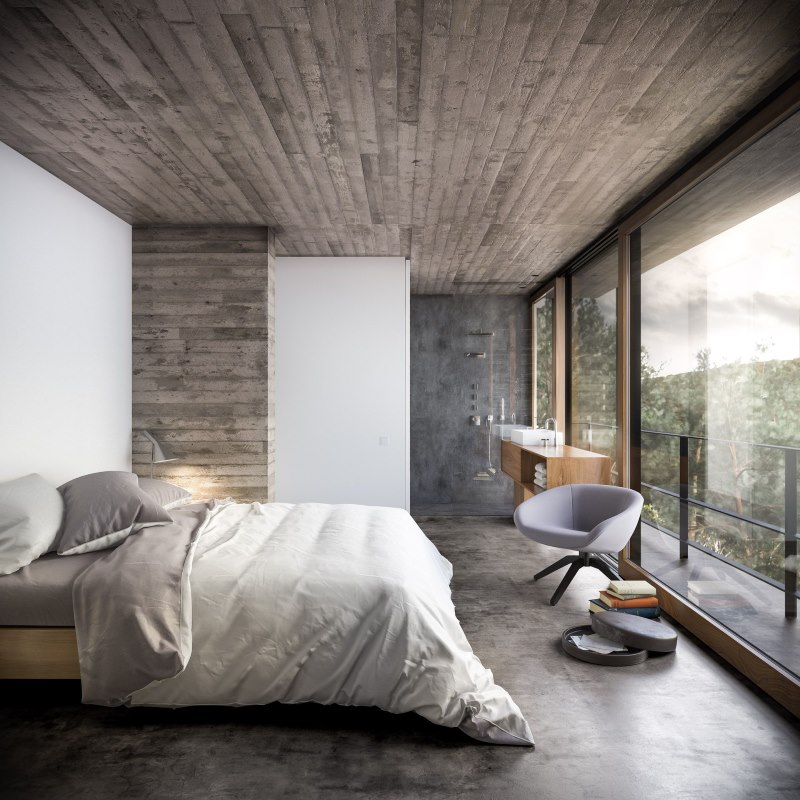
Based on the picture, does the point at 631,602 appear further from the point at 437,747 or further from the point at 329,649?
the point at 329,649

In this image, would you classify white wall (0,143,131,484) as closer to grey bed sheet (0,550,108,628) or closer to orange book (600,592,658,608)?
grey bed sheet (0,550,108,628)

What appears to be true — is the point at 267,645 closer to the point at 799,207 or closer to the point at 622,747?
the point at 622,747

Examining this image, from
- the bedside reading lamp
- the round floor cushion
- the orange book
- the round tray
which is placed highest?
the bedside reading lamp

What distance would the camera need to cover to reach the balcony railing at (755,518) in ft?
8.44

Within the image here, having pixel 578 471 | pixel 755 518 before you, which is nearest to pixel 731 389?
pixel 755 518

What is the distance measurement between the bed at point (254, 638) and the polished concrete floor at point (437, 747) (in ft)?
0.34

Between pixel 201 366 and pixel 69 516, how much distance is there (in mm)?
2166

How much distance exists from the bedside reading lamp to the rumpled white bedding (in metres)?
2.27

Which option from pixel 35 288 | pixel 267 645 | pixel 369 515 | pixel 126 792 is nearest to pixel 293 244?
pixel 35 288

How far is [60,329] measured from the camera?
399 cm

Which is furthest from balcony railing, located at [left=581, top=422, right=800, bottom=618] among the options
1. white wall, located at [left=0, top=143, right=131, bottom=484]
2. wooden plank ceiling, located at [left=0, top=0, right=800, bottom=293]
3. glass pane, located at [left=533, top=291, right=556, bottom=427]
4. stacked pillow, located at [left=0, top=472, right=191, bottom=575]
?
white wall, located at [left=0, top=143, right=131, bottom=484]

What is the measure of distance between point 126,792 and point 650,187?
14.0 feet

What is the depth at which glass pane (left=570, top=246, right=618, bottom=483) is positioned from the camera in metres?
5.07

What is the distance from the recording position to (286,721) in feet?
8.26
